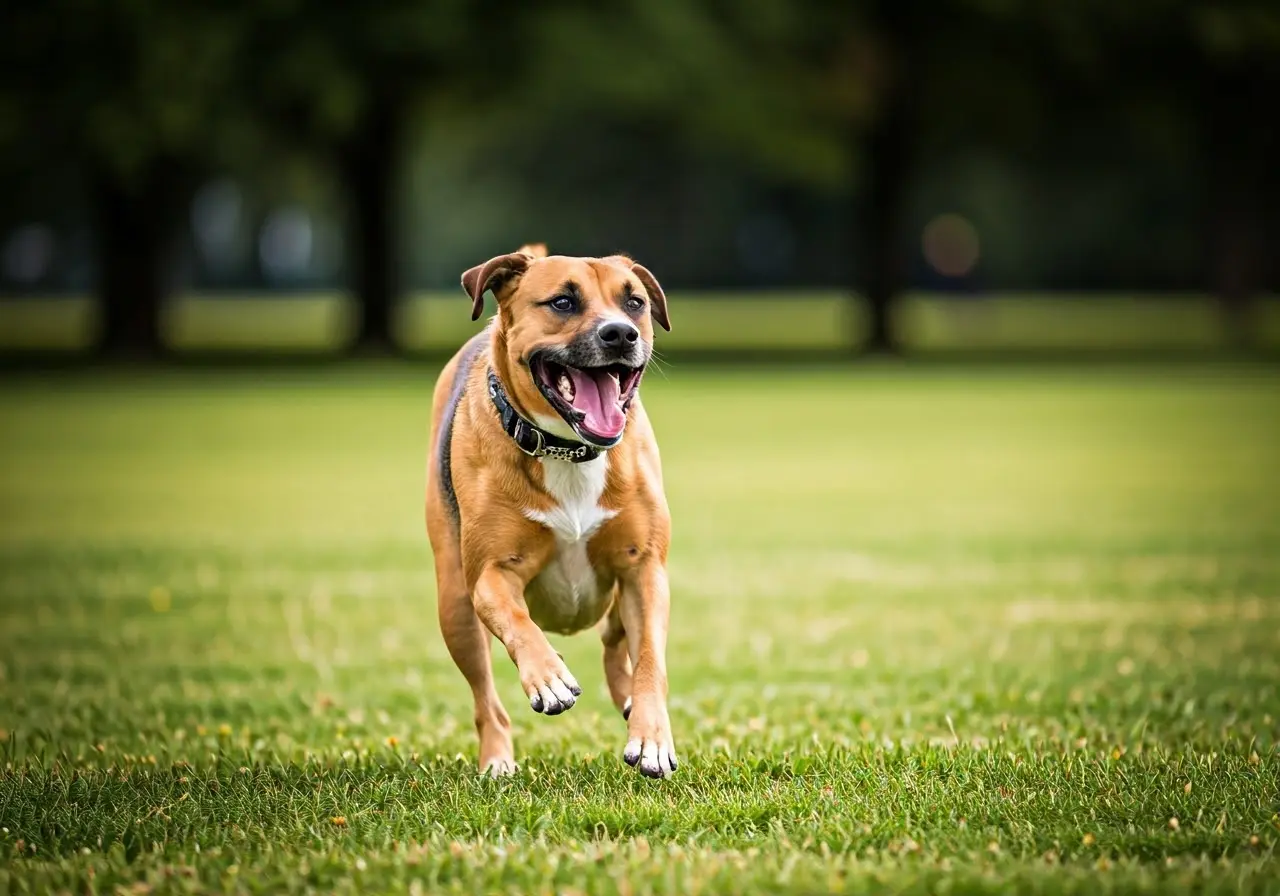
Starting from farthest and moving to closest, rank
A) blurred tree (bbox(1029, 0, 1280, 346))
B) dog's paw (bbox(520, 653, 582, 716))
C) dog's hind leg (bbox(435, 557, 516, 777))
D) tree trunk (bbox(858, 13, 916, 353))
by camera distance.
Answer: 1. tree trunk (bbox(858, 13, 916, 353))
2. blurred tree (bbox(1029, 0, 1280, 346))
3. dog's hind leg (bbox(435, 557, 516, 777))
4. dog's paw (bbox(520, 653, 582, 716))

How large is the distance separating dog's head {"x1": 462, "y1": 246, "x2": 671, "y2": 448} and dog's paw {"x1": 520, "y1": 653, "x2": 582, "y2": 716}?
0.78 m

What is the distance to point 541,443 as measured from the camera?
616 centimetres

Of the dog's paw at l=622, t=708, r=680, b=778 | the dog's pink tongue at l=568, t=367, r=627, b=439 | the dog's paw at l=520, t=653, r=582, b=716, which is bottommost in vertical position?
the dog's paw at l=622, t=708, r=680, b=778

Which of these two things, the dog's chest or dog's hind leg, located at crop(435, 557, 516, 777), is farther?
dog's hind leg, located at crop(435, 557, 516, 777)

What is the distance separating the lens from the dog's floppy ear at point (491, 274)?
6.32 metres

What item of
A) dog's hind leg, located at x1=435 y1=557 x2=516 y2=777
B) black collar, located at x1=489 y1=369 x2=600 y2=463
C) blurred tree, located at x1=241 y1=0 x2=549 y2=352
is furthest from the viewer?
blurred tree, located at x1=241 y1=0 x2=549 y2=352

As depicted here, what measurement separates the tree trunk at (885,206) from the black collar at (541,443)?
117 feet

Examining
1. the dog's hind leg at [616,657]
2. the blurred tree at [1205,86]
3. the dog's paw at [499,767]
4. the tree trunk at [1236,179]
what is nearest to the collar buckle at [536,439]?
the dog's hind leg at [616,657]

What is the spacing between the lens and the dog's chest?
6.16m

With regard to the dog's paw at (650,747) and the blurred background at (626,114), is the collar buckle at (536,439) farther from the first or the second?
the blurred background at (626,114)

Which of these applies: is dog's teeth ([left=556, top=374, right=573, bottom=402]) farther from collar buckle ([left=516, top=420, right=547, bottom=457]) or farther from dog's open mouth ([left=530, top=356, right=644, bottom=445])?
collar buckle ([left=516, top=420, right=547, bottom=457])

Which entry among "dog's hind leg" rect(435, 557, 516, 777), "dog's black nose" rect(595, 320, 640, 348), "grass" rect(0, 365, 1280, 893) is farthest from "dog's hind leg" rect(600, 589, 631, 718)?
"dog's black nose" rect(595, 320, 640, 348)

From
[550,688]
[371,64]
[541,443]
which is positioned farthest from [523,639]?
[371,64]

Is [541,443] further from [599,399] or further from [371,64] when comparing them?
[371,64]
